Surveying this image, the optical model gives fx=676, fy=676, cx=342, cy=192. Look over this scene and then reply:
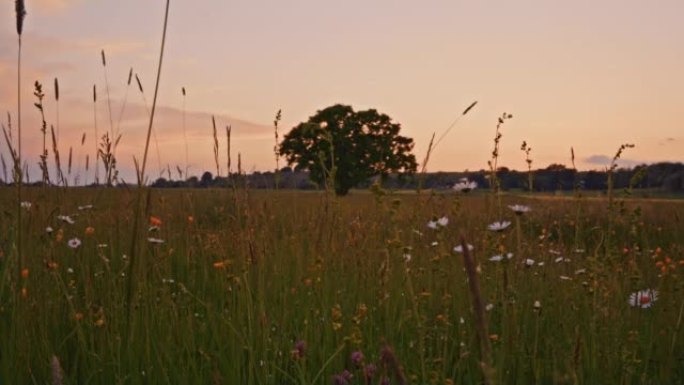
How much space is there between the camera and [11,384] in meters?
2.30

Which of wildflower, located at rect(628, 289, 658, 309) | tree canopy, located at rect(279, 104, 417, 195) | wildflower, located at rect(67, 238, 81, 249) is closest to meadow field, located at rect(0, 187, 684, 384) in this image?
wildflower, located at rect(628, 289, 658, 309)

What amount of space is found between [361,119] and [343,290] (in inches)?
1702

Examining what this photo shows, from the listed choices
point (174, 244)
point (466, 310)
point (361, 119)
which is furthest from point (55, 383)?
point (361, 119)

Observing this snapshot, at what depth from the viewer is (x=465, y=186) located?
3068 millimetres

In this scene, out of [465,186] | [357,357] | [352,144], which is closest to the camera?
[357,357]

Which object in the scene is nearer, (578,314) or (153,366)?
(153,366)

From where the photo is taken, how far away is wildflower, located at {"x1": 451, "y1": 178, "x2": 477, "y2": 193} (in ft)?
10.1

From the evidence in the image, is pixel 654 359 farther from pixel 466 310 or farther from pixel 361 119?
pixel 361 119

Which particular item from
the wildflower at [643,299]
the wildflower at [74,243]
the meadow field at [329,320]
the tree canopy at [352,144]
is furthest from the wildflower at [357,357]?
the tree canopy at [352,144]

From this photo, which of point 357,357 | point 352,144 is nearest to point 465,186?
point 357,357

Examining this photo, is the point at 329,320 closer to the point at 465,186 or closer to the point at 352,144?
the point at 465,186

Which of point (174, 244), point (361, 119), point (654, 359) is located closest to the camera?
point (654, 359)

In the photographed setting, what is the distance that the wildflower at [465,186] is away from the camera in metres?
3.07

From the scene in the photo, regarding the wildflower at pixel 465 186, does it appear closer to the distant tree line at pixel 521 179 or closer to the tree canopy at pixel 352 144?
the distant tree line at pixel 521 179
